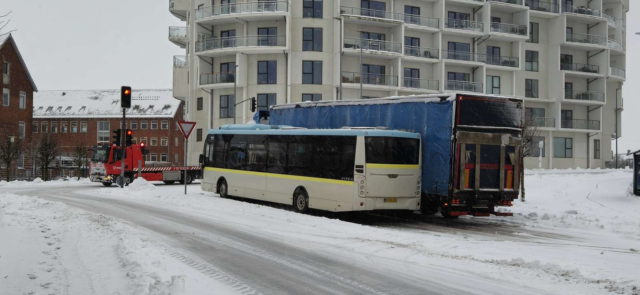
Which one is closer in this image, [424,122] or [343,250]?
[343,250]

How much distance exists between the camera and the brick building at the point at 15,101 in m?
59.5

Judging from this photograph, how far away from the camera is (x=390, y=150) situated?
53.8 feet

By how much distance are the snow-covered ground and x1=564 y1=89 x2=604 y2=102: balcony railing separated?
46756 millimetres

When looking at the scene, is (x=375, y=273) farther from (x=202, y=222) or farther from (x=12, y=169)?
(x=12, y=169)

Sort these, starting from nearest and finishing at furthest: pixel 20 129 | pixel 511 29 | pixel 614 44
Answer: pixel 511 29 < pixel 20 129 < pixel 614 44

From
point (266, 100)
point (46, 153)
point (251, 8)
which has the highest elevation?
point (251, 8)

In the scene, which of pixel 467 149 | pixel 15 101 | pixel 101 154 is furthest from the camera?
pixel 15 101

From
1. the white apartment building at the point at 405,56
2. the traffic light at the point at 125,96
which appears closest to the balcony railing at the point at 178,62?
the white apartment building at the point at 405,56

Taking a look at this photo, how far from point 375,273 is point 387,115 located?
10175 mm

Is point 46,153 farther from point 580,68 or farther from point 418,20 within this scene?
point 580,68

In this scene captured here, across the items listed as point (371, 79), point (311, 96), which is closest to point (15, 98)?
point (311, 96)

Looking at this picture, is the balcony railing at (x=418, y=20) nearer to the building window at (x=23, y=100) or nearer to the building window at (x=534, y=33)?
the building window at (x=534, y=33)

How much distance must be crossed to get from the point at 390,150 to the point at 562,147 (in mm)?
52321

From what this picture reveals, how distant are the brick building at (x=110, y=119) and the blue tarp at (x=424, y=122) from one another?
74.9m
